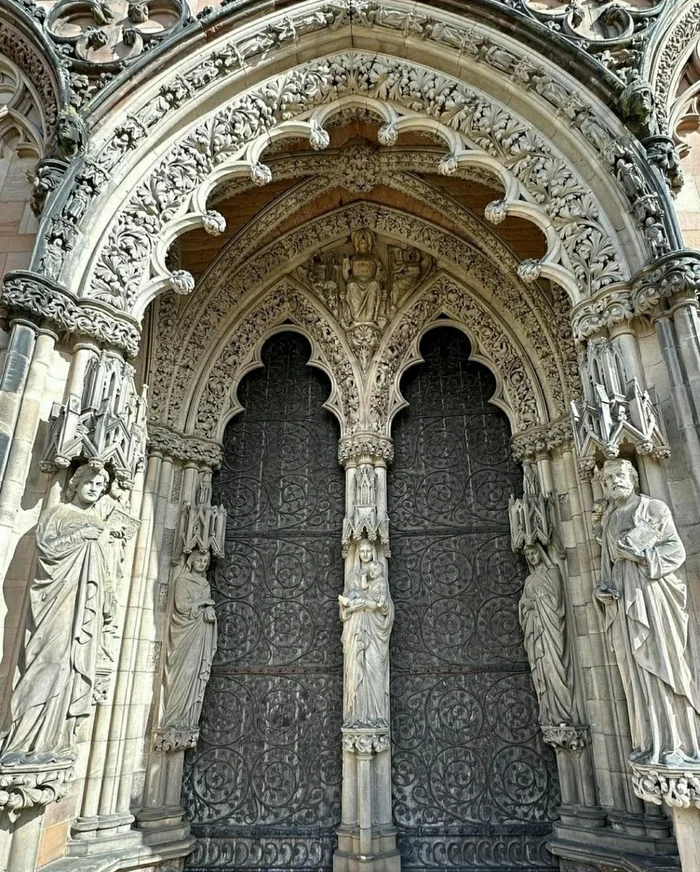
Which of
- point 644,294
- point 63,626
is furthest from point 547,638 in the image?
point 63,626

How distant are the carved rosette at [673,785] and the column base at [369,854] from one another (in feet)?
9.44

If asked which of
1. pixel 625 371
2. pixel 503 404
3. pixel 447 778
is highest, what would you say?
pixel 503 404

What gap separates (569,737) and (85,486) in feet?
15.5

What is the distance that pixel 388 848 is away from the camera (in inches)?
231

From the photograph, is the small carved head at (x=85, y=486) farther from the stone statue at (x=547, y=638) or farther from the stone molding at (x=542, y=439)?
the stone molding at (x=542, y=439)

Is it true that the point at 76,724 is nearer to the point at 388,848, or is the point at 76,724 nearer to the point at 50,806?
the point at 50,806

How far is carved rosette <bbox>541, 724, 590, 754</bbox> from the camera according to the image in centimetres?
566

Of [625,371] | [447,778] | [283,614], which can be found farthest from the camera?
[283,614]

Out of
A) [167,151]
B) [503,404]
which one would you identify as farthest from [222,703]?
[167,151]

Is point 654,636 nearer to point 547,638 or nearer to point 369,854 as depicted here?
point 547,638

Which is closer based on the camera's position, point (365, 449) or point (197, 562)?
point (197, 562)

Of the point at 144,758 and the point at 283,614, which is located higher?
the point at 283,614

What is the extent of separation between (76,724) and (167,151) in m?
5.05

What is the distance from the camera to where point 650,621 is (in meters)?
4.15
